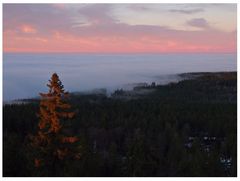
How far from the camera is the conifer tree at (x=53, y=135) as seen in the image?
16.3m

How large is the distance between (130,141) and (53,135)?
588 inches

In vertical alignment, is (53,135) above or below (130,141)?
above

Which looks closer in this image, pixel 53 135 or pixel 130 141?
pixel 53 135

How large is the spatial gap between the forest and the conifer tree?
85 mm

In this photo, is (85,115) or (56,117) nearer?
(56,117)

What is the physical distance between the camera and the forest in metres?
17.2

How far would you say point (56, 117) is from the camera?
16438 millimetres

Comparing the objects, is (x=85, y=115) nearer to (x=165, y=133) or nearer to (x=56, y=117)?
(x=165, y=133)

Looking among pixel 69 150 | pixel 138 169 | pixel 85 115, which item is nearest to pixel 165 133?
pixel 85 115

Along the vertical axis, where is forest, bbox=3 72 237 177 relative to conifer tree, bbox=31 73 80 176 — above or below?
below

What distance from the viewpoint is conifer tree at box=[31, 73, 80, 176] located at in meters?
16.3

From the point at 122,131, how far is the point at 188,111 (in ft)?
70.5

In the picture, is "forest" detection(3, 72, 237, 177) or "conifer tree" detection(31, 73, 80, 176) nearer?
"conifer tree" detection(31, 73, 80, 176)

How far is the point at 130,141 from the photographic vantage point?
1233 inches
